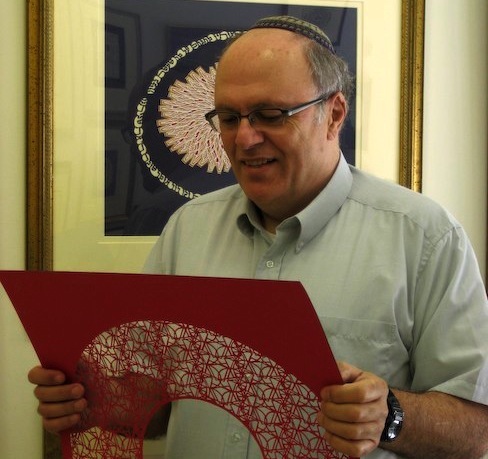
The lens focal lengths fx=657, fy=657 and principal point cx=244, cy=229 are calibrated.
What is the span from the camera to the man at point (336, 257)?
0.87 meters

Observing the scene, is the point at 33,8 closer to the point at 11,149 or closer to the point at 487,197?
the point at 11,149

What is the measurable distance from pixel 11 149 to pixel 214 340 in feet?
2.62

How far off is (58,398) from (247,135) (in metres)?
0.43

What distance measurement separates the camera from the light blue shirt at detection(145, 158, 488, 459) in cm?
89

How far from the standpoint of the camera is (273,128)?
0.94m

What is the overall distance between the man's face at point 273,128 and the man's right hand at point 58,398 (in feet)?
1.25

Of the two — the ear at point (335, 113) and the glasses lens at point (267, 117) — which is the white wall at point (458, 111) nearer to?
the ear at point (335, 113)

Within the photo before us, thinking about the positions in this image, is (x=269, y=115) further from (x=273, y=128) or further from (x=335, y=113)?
(x=335, y=113)

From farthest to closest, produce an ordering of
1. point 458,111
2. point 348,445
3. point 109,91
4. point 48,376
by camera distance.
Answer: point 458,111, point 109,91, point 48,376, point 348,445

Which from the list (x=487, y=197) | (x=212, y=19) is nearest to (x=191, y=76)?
(x=212, y=19)

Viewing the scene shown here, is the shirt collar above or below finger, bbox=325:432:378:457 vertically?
above

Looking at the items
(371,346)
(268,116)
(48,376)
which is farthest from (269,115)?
(48,376)

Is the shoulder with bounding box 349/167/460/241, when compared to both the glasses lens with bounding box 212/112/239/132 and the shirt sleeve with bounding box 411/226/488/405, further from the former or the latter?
the glasses lens with bounding box 212/112/239/132

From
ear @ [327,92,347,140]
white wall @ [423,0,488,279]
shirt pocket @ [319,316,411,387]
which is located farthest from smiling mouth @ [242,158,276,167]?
white wall @ [423,0,488,279]
